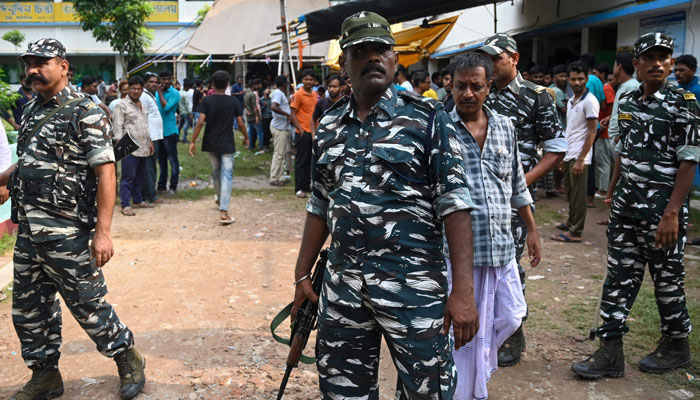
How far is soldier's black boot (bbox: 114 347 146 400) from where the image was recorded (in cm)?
374

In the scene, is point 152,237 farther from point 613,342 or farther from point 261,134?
point 261,134

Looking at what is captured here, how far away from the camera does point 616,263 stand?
3965mm

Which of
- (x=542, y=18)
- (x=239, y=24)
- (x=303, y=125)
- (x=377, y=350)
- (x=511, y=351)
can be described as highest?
(x=239, y=24)

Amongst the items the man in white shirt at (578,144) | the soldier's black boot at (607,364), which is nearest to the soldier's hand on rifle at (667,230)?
the soldier's black boot at (607,364)

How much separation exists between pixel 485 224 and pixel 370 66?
1.10m

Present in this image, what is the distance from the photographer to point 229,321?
5.04m

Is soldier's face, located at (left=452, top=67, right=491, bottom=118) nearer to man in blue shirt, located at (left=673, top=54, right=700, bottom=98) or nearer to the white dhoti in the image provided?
the white dhoti

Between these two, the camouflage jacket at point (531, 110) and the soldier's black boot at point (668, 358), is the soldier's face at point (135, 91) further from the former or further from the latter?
the soldier's black boot at point (668, 358)

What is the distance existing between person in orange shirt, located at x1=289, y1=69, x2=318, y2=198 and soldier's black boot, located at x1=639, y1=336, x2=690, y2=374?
706 cm

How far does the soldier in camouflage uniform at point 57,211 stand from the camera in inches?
139

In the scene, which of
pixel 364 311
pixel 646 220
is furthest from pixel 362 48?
pixel 646 220

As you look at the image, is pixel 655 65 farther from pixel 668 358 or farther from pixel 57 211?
pixel 57 211

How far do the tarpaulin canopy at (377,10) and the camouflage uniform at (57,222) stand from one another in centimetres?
661

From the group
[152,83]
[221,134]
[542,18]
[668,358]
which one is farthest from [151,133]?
[542,18]
